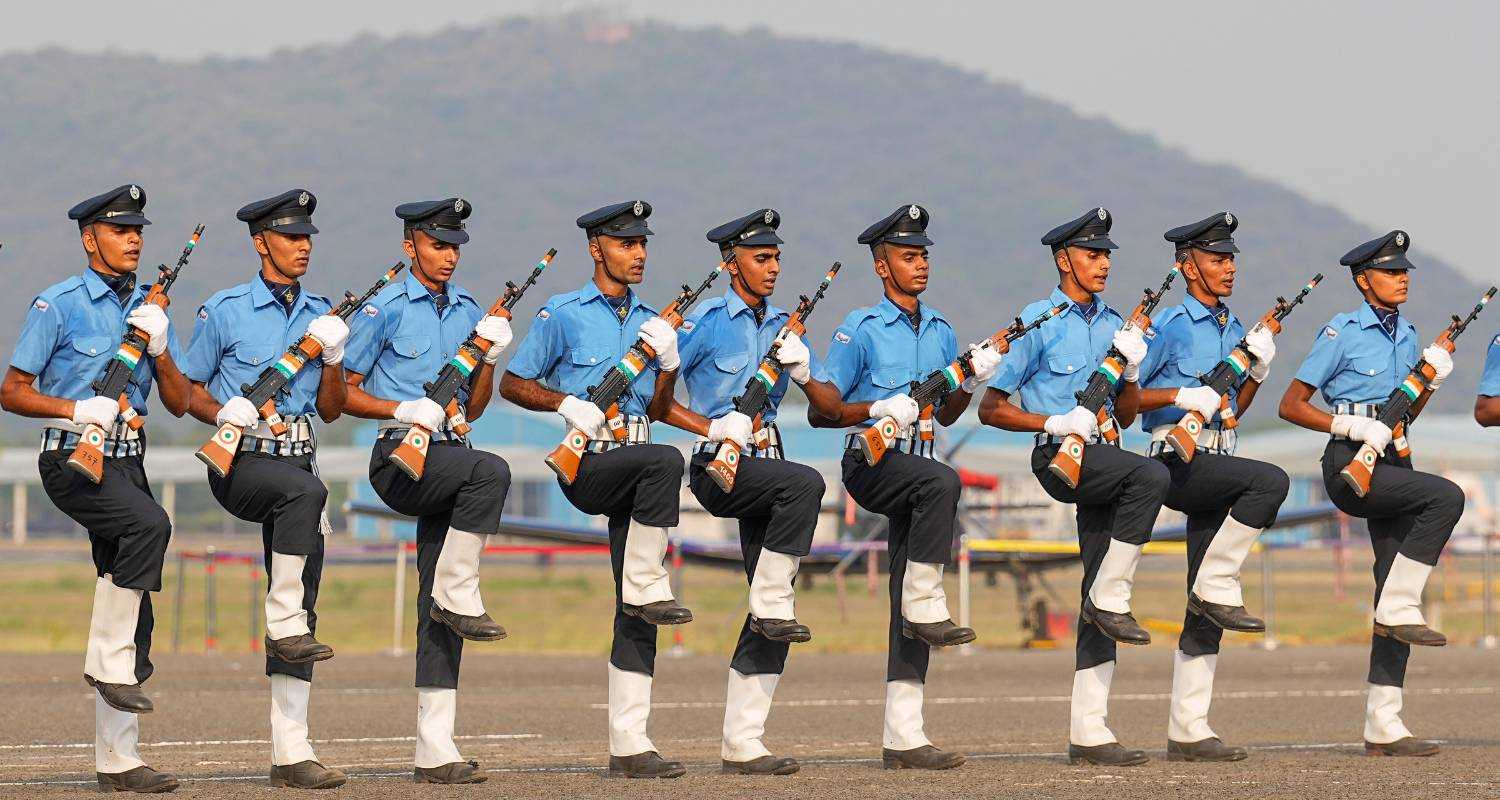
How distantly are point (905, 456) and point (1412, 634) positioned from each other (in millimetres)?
3047

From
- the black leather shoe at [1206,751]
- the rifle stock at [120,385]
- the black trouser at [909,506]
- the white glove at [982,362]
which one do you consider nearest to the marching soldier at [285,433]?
the rifle stock at [120,385]

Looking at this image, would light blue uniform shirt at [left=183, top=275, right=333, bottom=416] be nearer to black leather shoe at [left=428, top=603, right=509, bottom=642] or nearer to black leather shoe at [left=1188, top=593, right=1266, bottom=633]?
black leather shoe at [left=428, top=603, right=509, bottom=642]

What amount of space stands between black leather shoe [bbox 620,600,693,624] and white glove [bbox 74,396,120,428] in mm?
2624

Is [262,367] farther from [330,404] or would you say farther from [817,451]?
[817,451]

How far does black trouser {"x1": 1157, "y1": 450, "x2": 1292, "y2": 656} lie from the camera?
1209cm

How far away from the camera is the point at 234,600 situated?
55375 millimetres

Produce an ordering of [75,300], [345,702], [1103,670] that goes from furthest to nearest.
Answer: [345,702], [1103,670], [75,300]

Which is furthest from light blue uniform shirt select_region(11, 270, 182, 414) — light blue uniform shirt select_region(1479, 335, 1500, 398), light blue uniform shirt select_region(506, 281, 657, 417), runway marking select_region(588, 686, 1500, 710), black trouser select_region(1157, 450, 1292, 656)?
runway marking select_region(588, 686, 1500, 710)

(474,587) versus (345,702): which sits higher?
(474,587)

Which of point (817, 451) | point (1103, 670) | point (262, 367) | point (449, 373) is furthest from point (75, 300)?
point (817, 451)

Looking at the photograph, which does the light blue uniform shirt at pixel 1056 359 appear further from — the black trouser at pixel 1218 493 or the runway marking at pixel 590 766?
the runway marking at pixel 590 766

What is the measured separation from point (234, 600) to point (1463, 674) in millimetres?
38896

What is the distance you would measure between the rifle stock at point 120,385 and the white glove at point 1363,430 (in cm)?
618

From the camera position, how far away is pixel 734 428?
1101cm
